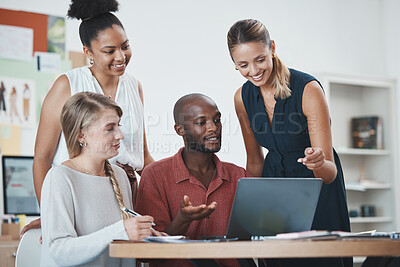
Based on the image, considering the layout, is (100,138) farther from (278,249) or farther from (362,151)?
(362,151)

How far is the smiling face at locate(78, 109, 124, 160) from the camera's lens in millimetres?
1633

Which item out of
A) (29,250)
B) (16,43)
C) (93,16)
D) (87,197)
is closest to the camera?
(87,197)

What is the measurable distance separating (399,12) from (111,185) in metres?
3.98

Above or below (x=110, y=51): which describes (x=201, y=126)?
below

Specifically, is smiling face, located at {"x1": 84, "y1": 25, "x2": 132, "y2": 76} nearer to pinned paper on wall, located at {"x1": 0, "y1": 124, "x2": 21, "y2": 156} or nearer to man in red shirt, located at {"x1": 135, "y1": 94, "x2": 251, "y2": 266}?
man in red shirt, located at {"x1": 135, "y1": 94, "x2": 251, "y2": 266}

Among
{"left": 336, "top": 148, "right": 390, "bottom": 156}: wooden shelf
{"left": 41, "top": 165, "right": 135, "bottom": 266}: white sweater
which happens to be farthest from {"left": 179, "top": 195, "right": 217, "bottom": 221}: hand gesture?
{"left": 336, "top": 148, "right": 390, "bottom": 156}: wooden shelf

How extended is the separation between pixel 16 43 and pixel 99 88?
1.55 metres

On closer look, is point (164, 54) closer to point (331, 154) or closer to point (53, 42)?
point (53, 42)

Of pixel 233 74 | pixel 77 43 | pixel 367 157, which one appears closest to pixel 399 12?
pixel 367 157

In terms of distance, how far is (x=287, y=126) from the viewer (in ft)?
6.39

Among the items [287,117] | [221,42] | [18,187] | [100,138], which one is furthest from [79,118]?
[221,42]

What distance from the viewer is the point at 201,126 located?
198 cm

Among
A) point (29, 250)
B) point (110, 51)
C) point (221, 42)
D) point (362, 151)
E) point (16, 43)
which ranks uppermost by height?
point (221, 42)

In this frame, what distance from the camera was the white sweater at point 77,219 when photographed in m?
1.39
